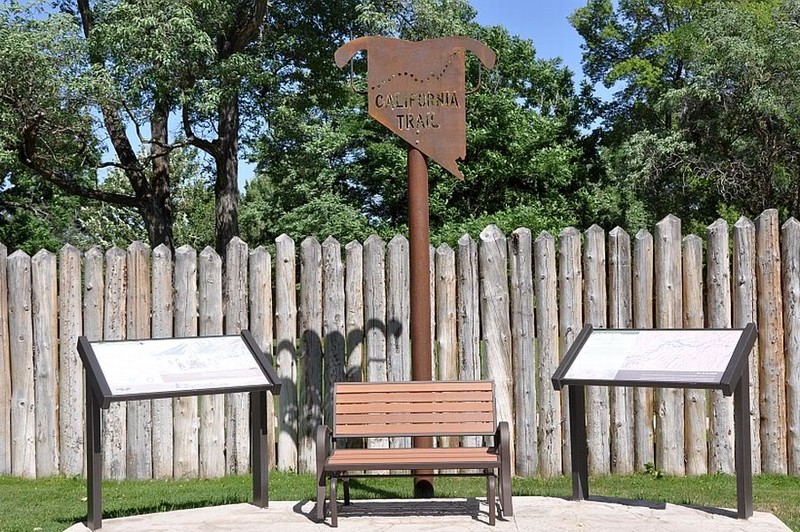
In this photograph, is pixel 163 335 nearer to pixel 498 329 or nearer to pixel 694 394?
pixel 498 329

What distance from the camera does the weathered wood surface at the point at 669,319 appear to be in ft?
25.0

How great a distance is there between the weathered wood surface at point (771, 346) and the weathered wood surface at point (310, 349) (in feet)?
11.1

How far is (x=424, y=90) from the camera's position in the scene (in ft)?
22.4

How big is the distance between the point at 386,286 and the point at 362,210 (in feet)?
70.7

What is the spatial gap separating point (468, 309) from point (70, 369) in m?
3.16

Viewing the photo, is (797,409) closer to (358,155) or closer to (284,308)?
(284,308)

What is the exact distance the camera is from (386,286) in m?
Result: 7.85

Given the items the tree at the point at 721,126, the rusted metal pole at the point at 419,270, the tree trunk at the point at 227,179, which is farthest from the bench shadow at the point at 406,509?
the tree at the point at 721,126

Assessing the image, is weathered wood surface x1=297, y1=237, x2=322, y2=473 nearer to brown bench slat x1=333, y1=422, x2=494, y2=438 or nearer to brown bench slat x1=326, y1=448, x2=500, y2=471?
brown bench slat x1=333, y1=422, x2=494, y2=438

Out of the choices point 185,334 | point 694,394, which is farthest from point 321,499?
point 694,394

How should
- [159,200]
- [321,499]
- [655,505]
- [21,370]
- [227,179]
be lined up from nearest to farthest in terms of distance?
[321,499] < [655,505] < [21,370] < [227,179] < [159,200]

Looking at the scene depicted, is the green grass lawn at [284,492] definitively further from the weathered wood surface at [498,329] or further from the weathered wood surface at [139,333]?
the weathered wood surface at [498,329]

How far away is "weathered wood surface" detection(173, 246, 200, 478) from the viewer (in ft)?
25.5

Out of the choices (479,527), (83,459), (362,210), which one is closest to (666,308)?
(479,527)
